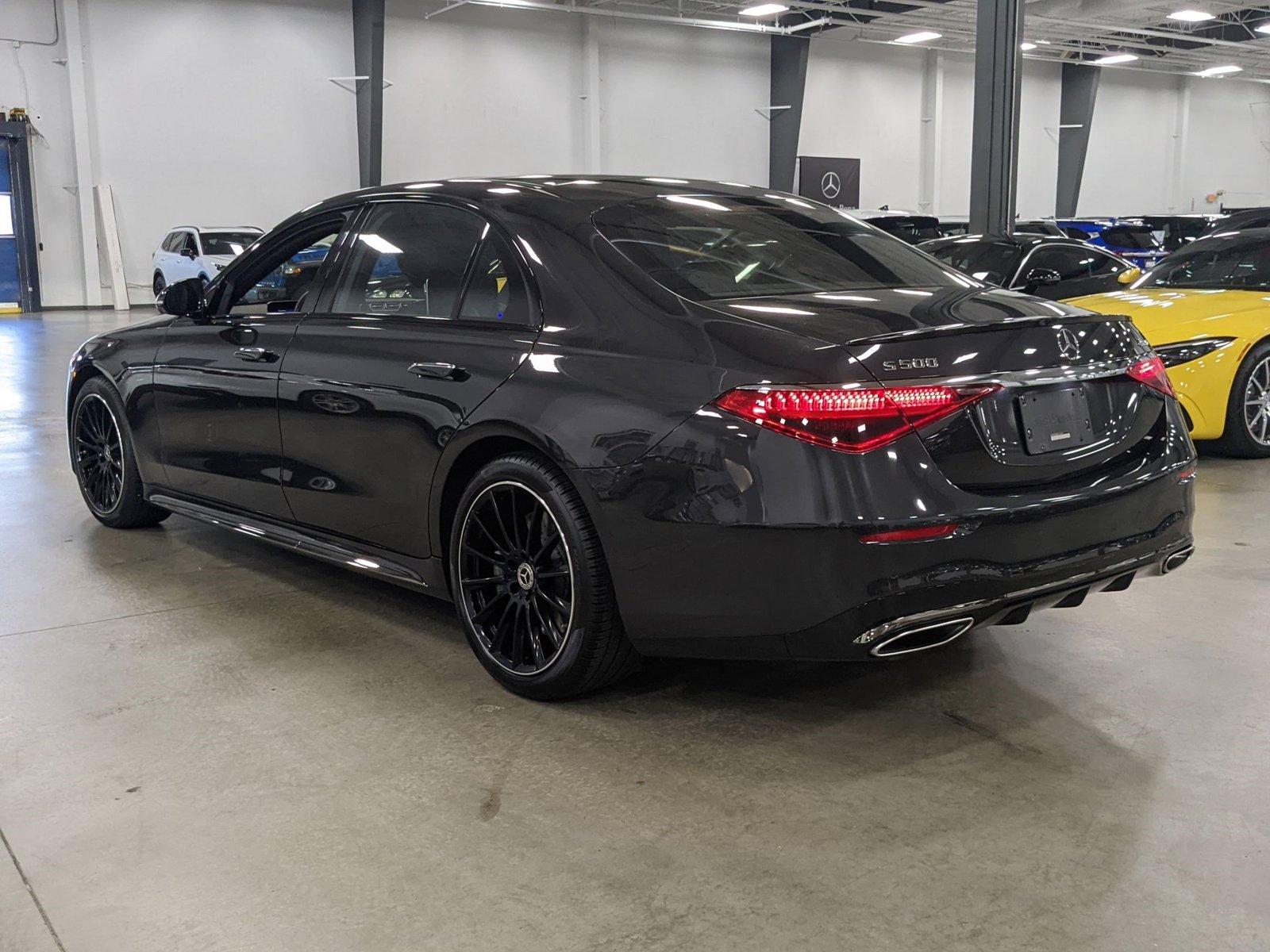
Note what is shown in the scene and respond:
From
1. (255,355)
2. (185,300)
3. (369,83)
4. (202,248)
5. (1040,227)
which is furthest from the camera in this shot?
(369,83)

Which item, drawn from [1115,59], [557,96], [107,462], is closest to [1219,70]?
[1115,59]

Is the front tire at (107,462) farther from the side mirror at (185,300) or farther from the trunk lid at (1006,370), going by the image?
the trunk lid at (1006,370)

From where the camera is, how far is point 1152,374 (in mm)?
3160

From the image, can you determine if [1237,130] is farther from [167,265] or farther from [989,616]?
[989,616]

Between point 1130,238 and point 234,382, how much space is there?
1680cm

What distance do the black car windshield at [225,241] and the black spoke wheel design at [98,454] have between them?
15681 millimetres

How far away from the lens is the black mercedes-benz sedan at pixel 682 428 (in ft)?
8.64

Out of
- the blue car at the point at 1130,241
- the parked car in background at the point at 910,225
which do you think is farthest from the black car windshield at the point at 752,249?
the blue car at the point at 1130,241

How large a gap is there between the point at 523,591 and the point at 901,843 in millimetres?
1214

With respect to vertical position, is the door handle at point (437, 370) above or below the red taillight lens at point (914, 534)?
above

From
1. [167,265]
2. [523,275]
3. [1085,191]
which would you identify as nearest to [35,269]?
[167,265]

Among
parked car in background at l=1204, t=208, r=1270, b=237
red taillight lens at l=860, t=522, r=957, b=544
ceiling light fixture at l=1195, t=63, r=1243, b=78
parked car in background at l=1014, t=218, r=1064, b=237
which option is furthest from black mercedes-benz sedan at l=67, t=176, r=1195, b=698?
ceiling light fixture at l=1195, t=63, r=1243, b=78

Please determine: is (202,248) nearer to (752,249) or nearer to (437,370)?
(437,370)

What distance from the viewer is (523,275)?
3273 millimetres
